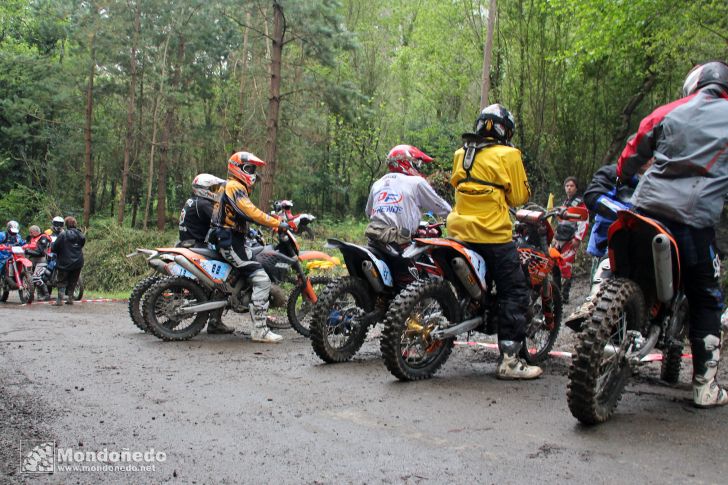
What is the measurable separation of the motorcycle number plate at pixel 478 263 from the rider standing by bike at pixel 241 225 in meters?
3.25

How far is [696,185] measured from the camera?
14.4 feet

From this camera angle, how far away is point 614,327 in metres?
4.38

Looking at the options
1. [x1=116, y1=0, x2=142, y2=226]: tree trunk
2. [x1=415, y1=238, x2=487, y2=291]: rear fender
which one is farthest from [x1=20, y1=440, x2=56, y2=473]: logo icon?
[x1=116, y1=0, x2=142, y2=226]: tree trunk

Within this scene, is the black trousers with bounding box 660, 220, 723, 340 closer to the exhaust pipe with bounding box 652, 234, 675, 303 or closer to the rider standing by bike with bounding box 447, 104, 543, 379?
the exhaust pipe with bounding box 652, 234, 675, 303

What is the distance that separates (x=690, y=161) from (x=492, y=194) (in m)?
1.73

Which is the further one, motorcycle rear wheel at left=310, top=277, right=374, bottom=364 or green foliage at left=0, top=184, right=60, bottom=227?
green foliage at left=0, top=184, right=60, bottom=227

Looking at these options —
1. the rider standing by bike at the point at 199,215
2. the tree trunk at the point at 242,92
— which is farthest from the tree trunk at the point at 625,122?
the tree trunk at the point at 242,92

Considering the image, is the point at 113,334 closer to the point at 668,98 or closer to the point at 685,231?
the point at 685,231

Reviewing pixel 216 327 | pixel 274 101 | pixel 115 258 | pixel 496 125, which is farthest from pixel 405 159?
pixel 115 258

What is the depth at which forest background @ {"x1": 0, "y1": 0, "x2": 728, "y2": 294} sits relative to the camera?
1914 centimetres

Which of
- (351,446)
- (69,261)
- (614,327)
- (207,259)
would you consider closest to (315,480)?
(351,446)

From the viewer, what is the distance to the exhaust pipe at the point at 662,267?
4.29 meters

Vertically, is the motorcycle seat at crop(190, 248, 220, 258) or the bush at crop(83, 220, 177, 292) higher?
the motorcycle seat at crop(190, 248, 220, 258)

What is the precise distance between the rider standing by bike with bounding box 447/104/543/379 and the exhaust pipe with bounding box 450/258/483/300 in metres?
0.21
